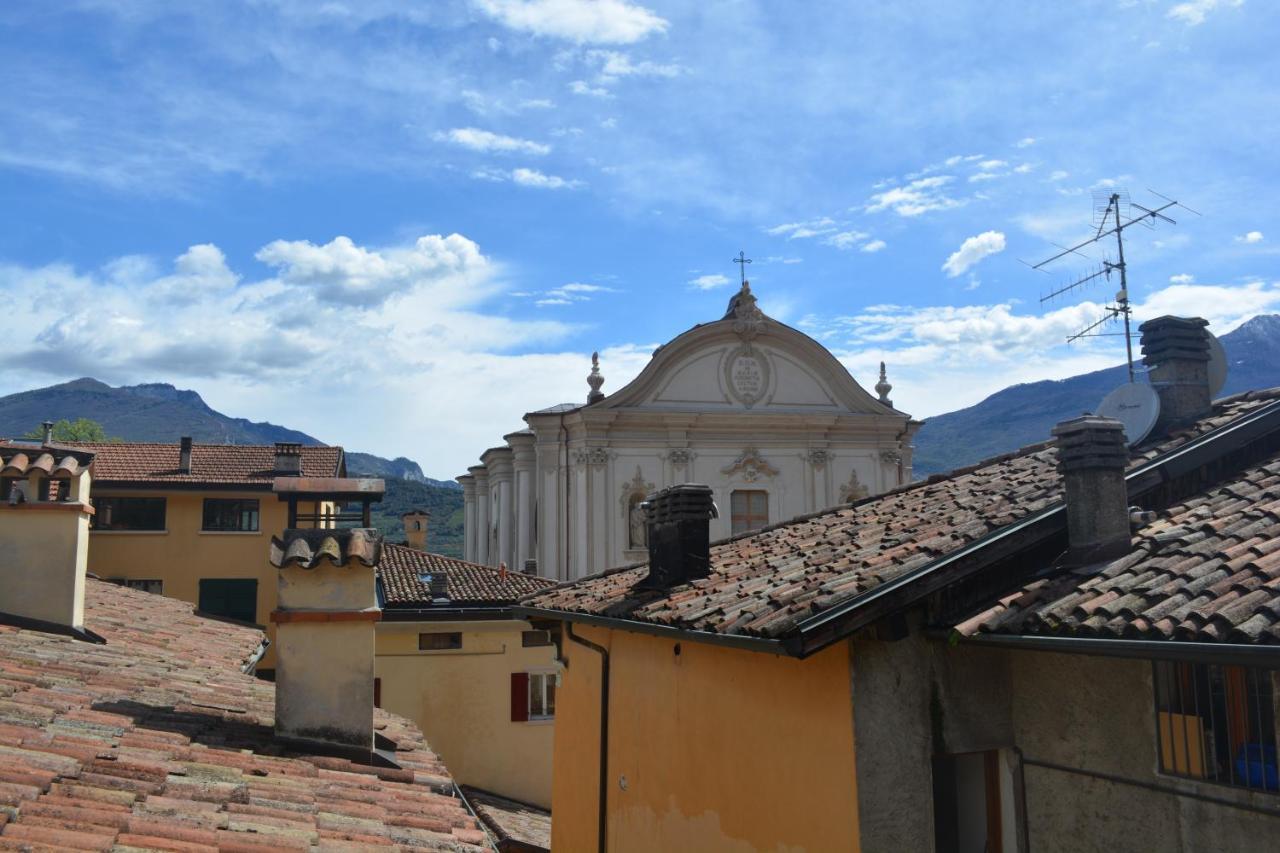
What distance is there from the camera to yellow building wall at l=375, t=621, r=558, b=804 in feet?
68.7

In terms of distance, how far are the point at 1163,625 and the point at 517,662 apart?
57.3 ft

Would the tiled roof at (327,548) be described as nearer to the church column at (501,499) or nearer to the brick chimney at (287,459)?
the brick chimney at (287,459)

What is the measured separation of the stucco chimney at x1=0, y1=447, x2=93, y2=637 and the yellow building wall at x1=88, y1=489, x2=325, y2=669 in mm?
18126

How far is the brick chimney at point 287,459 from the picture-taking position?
27.7m

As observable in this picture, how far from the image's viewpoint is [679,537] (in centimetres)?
1051

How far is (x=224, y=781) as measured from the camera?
5.28 metres

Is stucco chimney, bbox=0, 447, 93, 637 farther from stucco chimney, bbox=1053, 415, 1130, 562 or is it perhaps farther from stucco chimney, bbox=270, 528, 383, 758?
stucco chimney, bbox=1053, 415, 1130, 562

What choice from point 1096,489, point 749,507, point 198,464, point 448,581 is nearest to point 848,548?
point 1096,489

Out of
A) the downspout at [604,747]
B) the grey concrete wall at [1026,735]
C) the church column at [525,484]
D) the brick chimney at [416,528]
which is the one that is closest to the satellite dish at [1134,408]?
the grey concrete wall at [1026,735]

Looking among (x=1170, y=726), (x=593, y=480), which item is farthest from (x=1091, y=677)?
(x=593, y=480)

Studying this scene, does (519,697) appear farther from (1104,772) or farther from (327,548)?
(1104,772)

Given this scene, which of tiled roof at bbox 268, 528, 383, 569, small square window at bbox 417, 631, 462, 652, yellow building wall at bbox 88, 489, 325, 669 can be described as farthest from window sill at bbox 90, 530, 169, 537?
tiled roof at bbox 268, 528, 383, 569

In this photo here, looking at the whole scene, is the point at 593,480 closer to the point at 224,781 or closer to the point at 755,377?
the point at 755,377

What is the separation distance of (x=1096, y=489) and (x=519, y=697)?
16.2m
